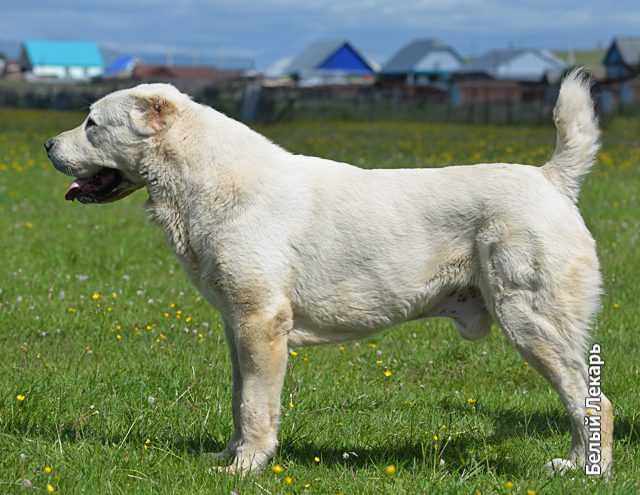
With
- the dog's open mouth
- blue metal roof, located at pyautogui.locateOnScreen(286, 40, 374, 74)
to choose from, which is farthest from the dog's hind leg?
blue metal roof, located at pyautogui.locateOnScreen(286, 40, 374, 74)

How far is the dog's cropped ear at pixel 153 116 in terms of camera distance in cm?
509

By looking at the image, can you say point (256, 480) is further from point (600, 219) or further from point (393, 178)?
point (600, 219)

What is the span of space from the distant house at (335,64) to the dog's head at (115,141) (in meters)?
90.8

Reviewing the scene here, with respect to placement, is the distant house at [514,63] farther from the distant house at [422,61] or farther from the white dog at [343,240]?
the white dog at [343,240]

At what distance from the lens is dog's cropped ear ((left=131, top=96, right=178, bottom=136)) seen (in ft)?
16.7

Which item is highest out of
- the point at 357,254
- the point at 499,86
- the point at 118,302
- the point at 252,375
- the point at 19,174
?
the point at 357,254

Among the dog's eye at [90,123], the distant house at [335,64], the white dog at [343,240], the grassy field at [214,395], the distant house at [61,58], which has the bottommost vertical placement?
the distant house at [61,58]

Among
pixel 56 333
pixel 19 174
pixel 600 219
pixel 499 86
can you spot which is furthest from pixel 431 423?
pixel 499 86

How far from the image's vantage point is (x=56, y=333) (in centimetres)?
747

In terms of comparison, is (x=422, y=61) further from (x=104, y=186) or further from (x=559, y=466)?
(x=559, y=466)

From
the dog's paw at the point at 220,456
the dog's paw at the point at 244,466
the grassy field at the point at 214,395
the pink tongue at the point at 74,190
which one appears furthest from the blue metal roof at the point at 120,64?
the dog's paw at the point at 244,466

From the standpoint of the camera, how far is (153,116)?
510cm

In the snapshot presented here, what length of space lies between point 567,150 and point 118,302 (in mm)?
4620

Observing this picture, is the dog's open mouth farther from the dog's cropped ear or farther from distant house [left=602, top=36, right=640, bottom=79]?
distant house [left=602, top=36, right=640, bottom=79]
